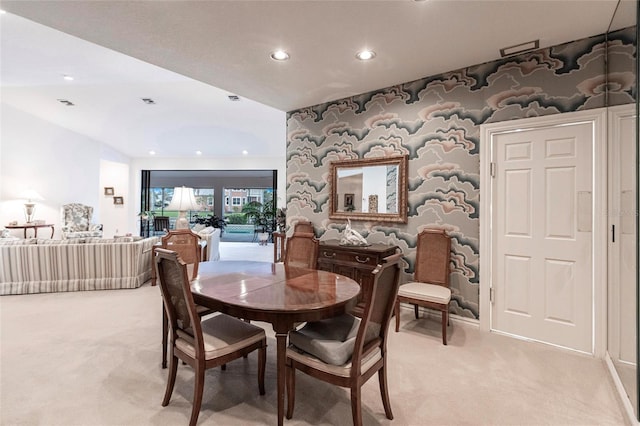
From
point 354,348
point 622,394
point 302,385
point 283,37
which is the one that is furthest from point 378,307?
point 283,37

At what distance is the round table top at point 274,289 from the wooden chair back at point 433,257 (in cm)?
140

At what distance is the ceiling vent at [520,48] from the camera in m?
2.70

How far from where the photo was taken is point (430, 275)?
3336 millimetres

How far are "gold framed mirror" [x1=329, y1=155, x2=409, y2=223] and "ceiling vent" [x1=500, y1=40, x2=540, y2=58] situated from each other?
1305 millimetres

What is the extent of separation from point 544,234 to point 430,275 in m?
1.08

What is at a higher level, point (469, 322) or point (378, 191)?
point (378, 191)

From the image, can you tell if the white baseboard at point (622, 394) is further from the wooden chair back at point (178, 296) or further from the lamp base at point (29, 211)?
the lamp base at point (29, 211)

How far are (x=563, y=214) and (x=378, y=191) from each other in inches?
71.4

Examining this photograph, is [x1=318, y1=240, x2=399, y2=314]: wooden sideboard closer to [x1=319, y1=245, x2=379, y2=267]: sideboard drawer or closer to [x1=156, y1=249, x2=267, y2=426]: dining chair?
[x1=319, y1=245, x2=379, y2=267]: sideboard drawer

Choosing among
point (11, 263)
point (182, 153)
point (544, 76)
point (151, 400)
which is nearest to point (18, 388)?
point (151, 400)

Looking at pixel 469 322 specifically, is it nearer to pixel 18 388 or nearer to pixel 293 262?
pixel 293 262

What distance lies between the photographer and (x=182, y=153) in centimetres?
946

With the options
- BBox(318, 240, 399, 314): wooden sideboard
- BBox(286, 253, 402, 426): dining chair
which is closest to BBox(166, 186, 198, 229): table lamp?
BBox(318, 240, 399, 314): wooden sideboard

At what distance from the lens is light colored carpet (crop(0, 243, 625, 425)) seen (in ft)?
6.10
